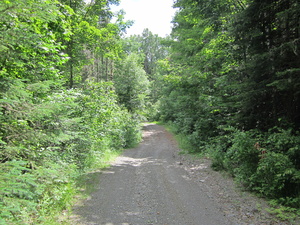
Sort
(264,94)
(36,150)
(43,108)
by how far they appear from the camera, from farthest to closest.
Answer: (264,94)
(36,150)
(43,108)

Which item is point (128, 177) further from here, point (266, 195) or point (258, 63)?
point (258, 63)

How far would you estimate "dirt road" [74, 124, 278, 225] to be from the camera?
4691 millimetres

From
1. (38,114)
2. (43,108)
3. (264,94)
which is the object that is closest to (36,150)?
(38,114)

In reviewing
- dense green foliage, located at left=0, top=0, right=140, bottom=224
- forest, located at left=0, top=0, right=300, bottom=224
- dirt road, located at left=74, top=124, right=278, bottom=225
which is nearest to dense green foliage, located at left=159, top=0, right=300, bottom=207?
forest, located at left=0, top=0, right=300, bottom=224

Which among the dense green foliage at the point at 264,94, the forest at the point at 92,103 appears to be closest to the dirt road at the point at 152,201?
the forest at the point at 92,103

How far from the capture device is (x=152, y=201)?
18.8 ft

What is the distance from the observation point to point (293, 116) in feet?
20.5

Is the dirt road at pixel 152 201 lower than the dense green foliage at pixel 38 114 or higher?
lower

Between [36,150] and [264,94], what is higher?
[264,94]

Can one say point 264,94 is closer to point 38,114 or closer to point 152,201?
point 152,201

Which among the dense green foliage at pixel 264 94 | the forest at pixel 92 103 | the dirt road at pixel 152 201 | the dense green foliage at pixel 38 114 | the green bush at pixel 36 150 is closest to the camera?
the green bush at pixel 36 150

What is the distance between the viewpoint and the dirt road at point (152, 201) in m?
4.69

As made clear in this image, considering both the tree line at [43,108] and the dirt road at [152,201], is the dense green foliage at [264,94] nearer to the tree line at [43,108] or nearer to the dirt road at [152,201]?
the dirt road at [152,201]

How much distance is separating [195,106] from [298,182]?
361 inches
